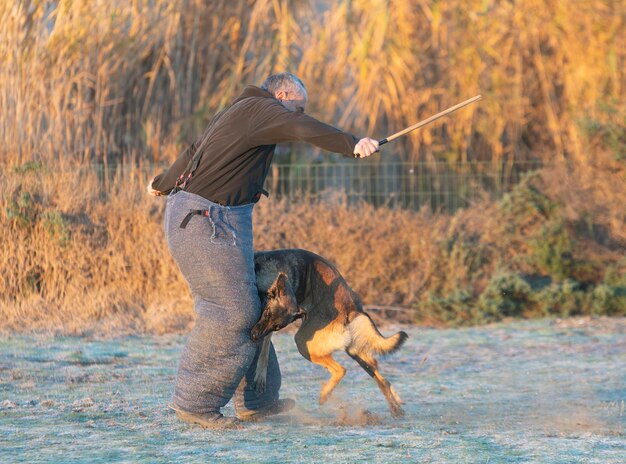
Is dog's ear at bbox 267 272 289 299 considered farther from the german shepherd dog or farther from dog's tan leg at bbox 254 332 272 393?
dog's tan leg at bbox 254 332 272 393

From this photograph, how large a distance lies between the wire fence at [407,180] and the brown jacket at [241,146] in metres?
6.15

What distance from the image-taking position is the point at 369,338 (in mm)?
6219

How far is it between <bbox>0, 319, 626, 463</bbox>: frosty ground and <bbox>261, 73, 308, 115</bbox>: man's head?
76.1 inches

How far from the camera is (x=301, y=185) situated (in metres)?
12.2

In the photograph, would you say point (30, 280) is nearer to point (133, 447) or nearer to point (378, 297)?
point (378, 297)

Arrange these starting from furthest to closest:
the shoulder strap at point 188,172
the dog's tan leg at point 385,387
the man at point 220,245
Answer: the dog's tan leg at point 385,387, the shoulder strap at point 188,172, the man at point 220,245

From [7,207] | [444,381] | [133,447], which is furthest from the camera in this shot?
[7,207]

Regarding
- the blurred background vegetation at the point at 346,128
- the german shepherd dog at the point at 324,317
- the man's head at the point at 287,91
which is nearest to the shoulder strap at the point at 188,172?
the man's head at the point at 287,91

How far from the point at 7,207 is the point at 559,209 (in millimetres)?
6094

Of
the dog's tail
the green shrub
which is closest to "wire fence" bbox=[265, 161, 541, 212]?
the green shrub

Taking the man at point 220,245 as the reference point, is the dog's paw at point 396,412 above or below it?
below

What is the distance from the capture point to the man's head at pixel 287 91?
5746 millimetres

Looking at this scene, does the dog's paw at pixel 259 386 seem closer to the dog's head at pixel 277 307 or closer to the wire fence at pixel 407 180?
the dog's head at pixel 277 307

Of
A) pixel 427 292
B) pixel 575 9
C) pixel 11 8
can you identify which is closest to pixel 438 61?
pixel 575 9
